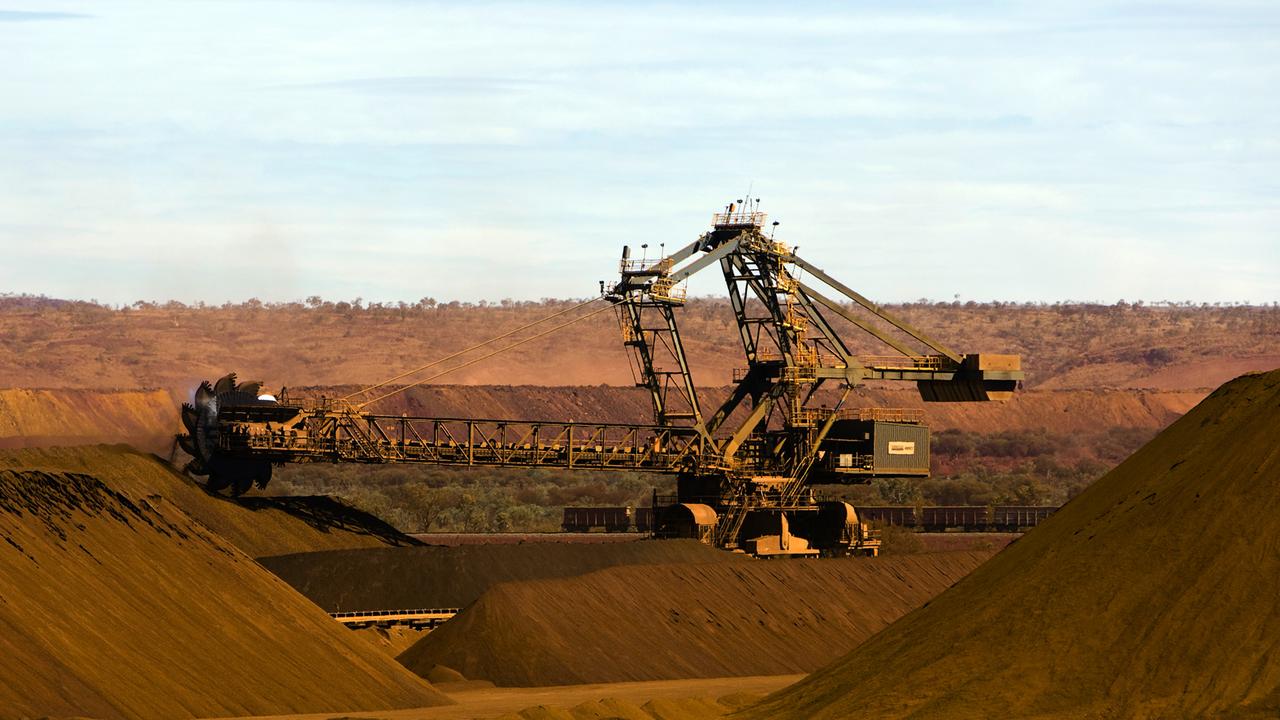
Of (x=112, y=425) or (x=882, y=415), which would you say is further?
(x=882, y=415)

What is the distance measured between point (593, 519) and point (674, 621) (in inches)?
1576

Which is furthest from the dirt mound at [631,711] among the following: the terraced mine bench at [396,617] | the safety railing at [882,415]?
the safety railing at [882,415]

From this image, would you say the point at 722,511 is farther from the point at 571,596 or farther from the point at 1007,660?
the point at 1007,660

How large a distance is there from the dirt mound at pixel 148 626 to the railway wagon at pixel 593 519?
46.8m

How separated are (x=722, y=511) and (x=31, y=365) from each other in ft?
360

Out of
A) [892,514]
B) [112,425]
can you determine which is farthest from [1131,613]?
[892,514]

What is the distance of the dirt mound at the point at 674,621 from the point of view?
48.7 meters

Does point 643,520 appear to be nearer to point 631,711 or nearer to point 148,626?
point 631,711

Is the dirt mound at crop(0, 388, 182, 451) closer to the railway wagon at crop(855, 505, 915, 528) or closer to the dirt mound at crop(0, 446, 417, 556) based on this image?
the dirt mound at crop(0, 446, 417, 556)

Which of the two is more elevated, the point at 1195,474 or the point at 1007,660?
the point at 1195,474

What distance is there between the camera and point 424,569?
5394cm

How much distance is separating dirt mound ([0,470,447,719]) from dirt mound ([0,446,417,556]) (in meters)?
8.83

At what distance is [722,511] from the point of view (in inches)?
2611

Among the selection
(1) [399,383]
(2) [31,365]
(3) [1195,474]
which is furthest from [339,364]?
(3) [1195,474]
